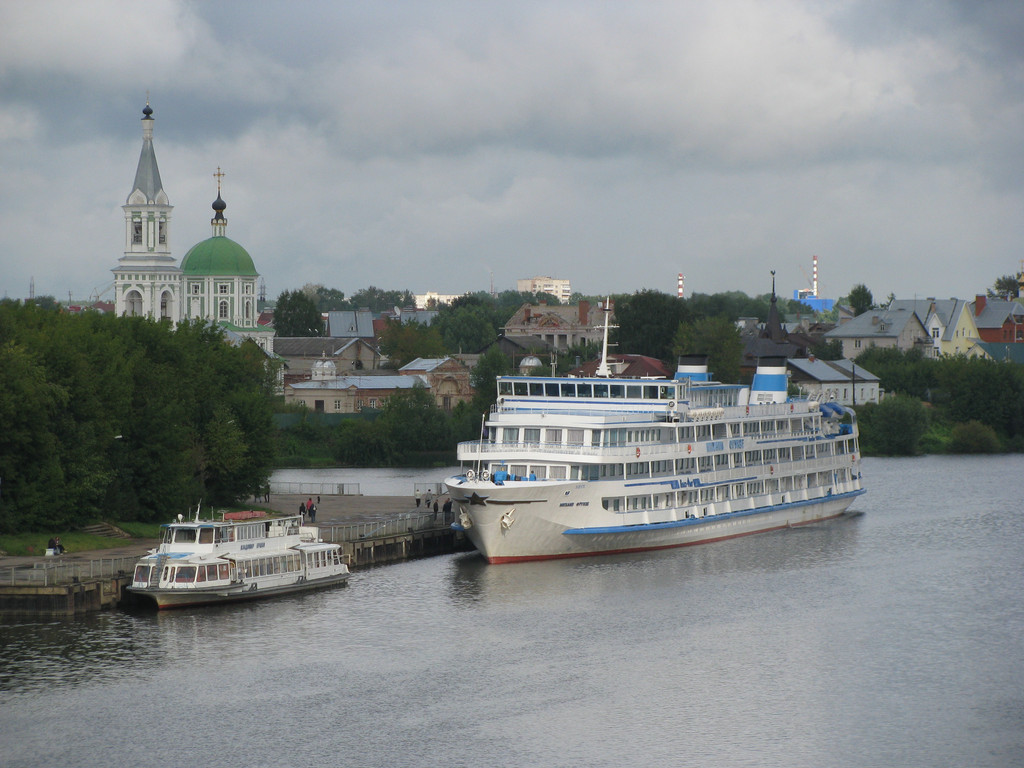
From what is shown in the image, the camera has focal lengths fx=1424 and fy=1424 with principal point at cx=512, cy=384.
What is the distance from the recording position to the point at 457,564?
61688 mm

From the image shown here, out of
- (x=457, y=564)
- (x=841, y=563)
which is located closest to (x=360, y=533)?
(x=457, y=564)

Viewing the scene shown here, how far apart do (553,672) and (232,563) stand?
46.8 ft

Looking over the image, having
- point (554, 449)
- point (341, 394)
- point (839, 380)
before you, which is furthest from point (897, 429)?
point (554, 449)

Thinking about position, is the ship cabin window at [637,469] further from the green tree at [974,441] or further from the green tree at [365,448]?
the green tree at [974,441]

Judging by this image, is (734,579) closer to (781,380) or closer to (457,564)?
(457,564)

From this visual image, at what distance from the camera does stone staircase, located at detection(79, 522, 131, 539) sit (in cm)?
5847

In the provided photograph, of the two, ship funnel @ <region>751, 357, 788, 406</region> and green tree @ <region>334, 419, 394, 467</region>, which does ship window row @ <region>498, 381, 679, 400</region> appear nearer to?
ship funnel @ <region>751, 357, 788, 406</region>

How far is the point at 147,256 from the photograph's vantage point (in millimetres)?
141625

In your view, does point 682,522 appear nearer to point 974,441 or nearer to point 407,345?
point 974,441

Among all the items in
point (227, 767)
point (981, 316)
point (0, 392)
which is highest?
point (981, 316)

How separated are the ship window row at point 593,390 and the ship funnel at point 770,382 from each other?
15835 millimetres

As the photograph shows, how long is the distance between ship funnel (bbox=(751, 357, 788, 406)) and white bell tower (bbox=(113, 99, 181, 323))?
76.5m

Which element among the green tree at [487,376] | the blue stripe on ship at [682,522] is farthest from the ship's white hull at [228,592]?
the green tree at [487,376]

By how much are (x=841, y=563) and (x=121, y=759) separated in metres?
36.4
